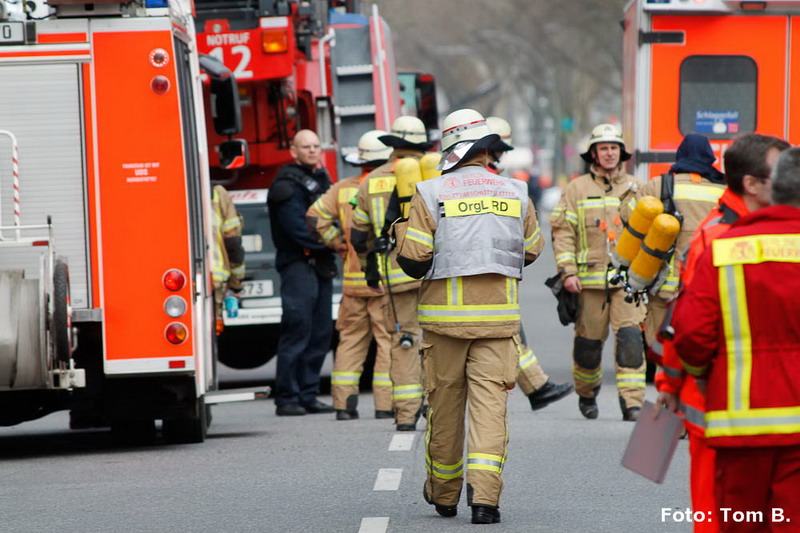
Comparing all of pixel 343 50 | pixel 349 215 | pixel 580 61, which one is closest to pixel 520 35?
pixel 580 61

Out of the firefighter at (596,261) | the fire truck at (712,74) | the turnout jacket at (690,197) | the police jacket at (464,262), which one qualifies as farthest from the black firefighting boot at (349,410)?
the police jacket at (464,262)

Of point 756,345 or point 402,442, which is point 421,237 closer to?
point 756,345

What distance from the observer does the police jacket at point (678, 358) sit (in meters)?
5.00

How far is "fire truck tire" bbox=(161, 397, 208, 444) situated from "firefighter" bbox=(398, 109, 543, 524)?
2.92m

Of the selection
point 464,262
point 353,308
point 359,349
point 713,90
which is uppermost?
point 713,90

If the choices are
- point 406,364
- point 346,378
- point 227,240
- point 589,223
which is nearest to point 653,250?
point 406,364

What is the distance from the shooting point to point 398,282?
10.5 metres

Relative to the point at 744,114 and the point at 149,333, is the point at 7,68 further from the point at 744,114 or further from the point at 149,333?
the point at 744,114

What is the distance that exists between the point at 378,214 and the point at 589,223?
1.52 metres

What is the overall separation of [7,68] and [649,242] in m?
4.47

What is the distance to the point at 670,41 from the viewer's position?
A: 13.3 meters

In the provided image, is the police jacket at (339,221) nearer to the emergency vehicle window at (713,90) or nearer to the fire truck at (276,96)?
the fire truck at (276,96)

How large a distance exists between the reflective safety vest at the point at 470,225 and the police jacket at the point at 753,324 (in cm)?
251

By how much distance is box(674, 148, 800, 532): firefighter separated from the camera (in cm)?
476
